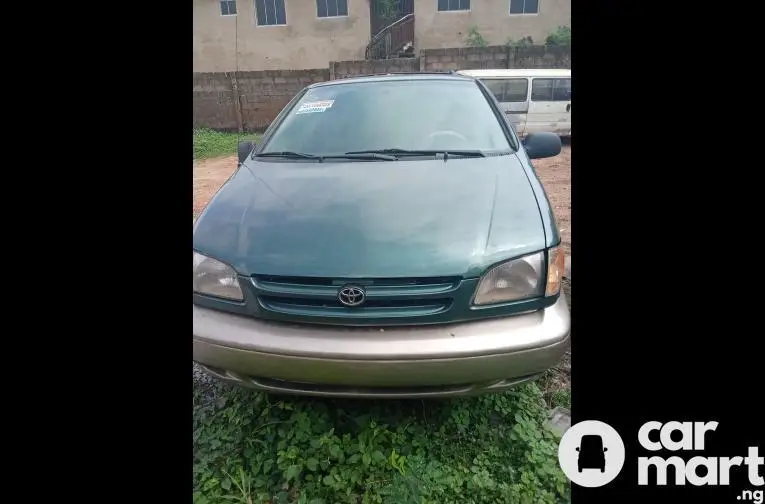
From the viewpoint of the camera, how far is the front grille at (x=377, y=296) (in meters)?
1.54

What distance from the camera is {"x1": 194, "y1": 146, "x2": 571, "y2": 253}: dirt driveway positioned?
5.00 m

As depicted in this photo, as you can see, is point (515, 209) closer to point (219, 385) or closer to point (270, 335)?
point (270, 335)

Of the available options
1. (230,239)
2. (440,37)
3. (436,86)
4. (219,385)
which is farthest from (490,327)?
(440,37)

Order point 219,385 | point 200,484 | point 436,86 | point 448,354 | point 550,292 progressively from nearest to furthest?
point 448,354 < point 550,292 < point 200,484 < point 219,385 < point 436,86

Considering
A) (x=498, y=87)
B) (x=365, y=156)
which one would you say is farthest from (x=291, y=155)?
(x=498, y=87)

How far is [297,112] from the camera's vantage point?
2.73 metres

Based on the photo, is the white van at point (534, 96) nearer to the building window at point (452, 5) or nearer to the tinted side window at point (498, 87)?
the tinted side window at point (498, 87)

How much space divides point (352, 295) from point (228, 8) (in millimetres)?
15165

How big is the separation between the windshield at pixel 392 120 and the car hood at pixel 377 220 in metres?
0.22

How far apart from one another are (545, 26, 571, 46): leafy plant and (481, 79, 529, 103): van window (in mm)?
4828

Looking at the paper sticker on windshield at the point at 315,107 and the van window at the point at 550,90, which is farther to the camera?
the van window at the point at 550,90

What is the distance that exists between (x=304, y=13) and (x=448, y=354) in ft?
47.2

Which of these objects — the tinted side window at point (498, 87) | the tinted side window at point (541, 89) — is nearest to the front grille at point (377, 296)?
the tinted side window at point (498, 87)

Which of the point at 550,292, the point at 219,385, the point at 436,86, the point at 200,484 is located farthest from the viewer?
the point at 436,86
